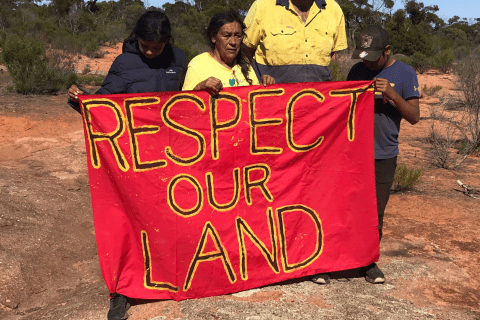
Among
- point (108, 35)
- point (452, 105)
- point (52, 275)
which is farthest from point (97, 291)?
point (108, 35)

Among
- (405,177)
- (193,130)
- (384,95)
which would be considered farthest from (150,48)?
(405,177)

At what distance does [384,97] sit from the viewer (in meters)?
2.96

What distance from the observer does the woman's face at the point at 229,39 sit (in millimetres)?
2998

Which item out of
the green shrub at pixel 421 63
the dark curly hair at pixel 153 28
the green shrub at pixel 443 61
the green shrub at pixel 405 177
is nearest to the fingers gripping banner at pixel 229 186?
the dark curly hair at pixel 153 28

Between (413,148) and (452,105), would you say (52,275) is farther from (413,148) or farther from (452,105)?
(452,105)

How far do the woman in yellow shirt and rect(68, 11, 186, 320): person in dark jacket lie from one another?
21cm

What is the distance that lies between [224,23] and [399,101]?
1315 millimetres

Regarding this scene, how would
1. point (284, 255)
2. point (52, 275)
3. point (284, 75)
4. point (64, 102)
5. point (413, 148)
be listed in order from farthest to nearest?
point (64, 102) < point (413, 148) < point (52, 275) < point (284, 75) < point (284, 255)

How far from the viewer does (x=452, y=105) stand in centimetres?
1180

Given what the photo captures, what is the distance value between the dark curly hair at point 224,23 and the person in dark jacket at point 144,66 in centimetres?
29

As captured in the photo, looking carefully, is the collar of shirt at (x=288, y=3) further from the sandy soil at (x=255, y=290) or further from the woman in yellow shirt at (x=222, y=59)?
the sandy soil at (x=255, y=290)

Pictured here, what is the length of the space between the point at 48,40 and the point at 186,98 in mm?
19744

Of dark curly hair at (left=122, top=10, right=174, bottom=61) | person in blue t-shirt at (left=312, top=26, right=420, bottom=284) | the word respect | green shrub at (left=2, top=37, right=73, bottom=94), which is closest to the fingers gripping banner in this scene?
the word respect

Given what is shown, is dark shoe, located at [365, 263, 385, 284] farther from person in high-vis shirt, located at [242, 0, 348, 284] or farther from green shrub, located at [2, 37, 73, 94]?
green shrub, located at [2, 37, 73, 94]
